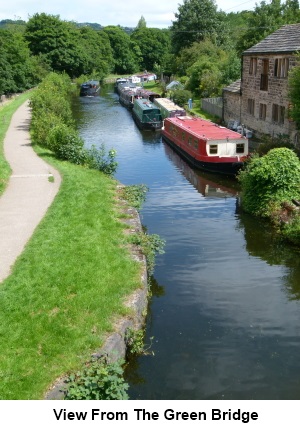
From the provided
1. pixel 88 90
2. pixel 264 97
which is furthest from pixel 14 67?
pixel 264 97

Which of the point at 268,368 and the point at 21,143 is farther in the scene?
the point at 21,143

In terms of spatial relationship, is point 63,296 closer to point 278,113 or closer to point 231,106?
point 278,113

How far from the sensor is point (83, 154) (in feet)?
82.8

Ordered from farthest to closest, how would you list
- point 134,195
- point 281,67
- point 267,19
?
point 267,19, point 281,67, point 134,195

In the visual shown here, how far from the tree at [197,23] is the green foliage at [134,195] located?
56.7 meters

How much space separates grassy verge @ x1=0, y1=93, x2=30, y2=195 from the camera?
20.8 m

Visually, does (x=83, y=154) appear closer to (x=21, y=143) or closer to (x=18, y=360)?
(x=21, y=143)

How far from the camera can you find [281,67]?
2902cm

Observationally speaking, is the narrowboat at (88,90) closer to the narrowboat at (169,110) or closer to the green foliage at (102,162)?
the narrowboat at (169,110)

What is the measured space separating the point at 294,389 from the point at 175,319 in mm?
3418

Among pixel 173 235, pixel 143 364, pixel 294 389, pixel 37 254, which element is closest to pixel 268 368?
pixel 294 389

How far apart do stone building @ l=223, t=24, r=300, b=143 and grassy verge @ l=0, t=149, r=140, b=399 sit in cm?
1644

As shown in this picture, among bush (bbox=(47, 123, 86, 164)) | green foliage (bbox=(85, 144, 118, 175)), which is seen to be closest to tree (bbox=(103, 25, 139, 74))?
bush (bbox=(47, 123, 86, 164))

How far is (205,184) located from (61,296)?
15.1 metres
